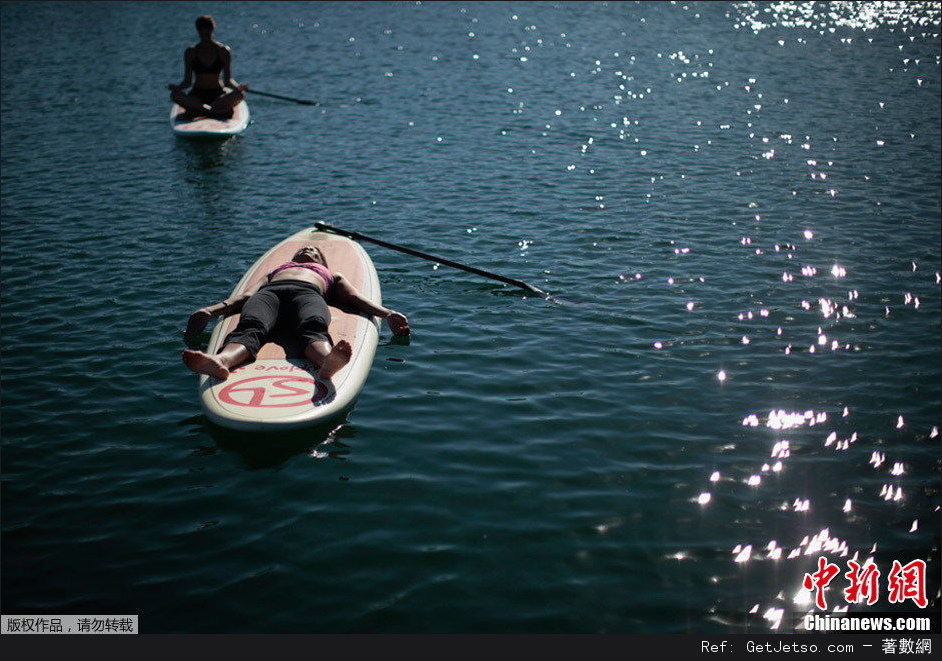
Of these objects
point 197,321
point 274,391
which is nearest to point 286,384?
point 274,391

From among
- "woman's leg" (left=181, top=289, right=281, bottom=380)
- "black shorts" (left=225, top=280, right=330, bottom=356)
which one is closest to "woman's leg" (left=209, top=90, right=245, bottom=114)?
"black shorts" (left=225, top=280, right=330, bottom=356)

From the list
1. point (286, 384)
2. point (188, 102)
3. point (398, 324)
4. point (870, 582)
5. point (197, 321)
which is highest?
point (188, 102)

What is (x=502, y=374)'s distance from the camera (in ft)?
31.3

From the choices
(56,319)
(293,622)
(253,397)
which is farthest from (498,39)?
(293,622)

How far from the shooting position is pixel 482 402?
897cm

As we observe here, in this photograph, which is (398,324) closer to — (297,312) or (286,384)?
(297,312)

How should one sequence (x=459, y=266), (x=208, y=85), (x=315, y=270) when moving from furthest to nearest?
(x=208, y=85), (x=459, y=266), (x=315, y=270)

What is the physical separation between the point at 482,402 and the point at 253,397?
7.79ft

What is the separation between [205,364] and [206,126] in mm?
14081

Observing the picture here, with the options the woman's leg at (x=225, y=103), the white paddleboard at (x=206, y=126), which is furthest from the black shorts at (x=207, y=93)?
the white paddleboard at (x=206, y=126)

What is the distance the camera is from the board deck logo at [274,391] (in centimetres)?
805

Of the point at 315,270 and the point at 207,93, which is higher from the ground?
the point at 207,93

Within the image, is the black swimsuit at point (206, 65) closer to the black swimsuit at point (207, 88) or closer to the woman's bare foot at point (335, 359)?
the black swimsuit at point (207, 88)

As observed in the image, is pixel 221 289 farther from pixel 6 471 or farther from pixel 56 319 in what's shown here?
pixel 6 471
